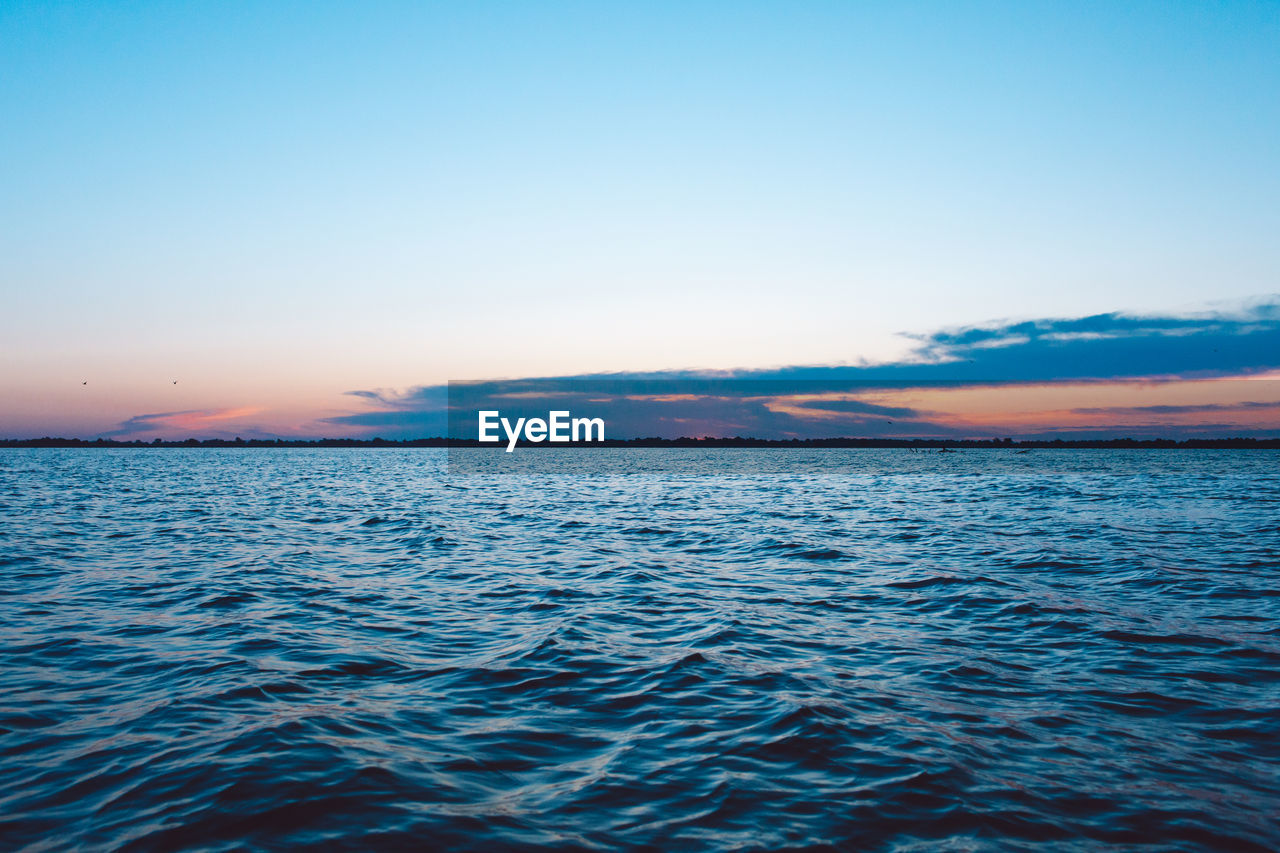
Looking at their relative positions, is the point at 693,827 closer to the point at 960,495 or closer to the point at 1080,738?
the point at 1080,738

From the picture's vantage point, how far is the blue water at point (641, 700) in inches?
252

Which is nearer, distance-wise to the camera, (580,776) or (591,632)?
(580,776)

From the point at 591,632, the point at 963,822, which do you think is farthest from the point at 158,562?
the point at 963,822

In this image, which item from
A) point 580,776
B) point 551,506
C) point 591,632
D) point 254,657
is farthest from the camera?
point 551,506

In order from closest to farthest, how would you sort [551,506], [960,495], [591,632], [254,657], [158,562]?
[254,657], [591,632], [158,562], [551,506], [960,495]

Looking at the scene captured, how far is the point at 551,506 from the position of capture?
42.3 metres

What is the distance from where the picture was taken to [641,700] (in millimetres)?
9547

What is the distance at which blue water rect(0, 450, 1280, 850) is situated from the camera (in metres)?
6.41

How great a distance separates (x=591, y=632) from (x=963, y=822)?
24.8 ft

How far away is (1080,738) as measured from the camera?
8.22 meters

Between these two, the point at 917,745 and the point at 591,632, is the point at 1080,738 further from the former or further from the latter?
the point at 591,632

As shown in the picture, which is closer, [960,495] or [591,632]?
[591,632]

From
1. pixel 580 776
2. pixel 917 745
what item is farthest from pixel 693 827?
pixel 917 745

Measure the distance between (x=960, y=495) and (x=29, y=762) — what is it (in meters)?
51.9
